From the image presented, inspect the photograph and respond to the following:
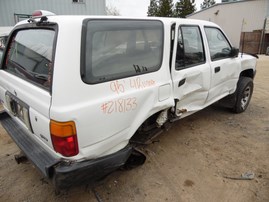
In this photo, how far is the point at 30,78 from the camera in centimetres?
214

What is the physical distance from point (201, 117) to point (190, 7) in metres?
37.6

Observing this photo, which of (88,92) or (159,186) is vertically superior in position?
(88,92)

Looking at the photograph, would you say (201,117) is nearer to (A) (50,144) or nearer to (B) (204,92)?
(B) (204,92)

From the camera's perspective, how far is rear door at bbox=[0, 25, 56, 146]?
6.14ft

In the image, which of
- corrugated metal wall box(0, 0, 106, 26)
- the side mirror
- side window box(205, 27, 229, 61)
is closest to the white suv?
side window box(205, 27, 229, 61)

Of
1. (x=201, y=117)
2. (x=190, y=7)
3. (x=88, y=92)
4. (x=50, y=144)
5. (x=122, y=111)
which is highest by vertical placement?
(x=190, y=7)

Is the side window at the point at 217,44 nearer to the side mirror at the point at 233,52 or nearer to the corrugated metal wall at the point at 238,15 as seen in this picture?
the side mirror at the point at 233,52

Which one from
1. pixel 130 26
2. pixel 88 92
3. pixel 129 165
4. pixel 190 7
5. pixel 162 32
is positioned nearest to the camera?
pixel 88 92

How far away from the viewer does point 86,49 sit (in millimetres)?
1823

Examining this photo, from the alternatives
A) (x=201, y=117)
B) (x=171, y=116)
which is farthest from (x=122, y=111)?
(x=201, y=117)

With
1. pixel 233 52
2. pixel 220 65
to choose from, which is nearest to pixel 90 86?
pixel 220 65

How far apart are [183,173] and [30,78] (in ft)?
6.70

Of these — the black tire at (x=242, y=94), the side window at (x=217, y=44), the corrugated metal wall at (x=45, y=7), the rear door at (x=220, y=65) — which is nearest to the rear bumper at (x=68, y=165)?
the rear door at (x=220, y=65)

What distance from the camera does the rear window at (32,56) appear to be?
6.34ft
